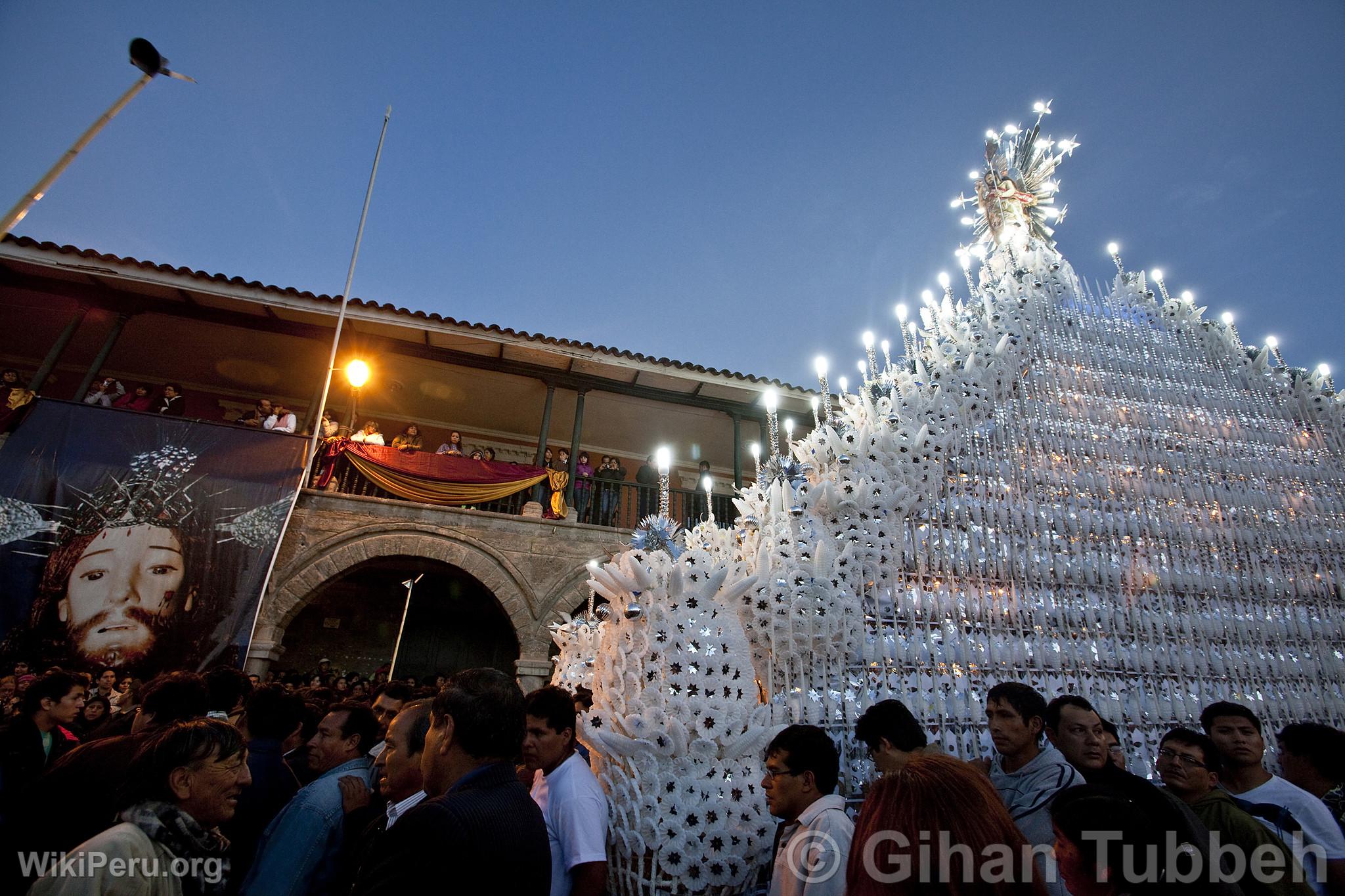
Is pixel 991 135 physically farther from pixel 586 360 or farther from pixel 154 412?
pixel 154 412

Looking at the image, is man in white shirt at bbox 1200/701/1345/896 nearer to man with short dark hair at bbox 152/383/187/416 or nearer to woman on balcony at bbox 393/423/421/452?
woman on balcony at bbox 393/423/421/452

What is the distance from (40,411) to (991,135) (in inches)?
448

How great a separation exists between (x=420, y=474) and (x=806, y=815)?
24.5 feet

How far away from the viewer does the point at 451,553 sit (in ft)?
26.9

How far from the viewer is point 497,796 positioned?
5.30 feet

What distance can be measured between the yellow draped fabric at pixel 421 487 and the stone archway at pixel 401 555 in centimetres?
40

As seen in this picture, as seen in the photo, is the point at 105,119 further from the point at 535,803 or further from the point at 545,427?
the point at 545,427

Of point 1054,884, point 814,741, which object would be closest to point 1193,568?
point 1054,884

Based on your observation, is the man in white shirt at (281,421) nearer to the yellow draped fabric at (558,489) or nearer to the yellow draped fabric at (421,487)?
the yellow draped fabric at (421,487)

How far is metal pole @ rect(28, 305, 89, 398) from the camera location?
25.7ft

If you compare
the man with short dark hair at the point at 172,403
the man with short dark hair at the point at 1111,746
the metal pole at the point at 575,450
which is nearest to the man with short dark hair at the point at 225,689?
the man with short dark hair at the point at 1111,746

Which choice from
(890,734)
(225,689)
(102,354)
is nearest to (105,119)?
(225,689)

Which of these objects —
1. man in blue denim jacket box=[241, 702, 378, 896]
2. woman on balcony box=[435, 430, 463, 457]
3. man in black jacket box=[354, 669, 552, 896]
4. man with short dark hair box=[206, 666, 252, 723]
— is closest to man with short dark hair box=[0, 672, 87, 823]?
man with short dark hair box=[206, 666, 252, 723]

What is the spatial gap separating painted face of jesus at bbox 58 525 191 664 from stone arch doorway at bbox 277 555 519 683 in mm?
3001
